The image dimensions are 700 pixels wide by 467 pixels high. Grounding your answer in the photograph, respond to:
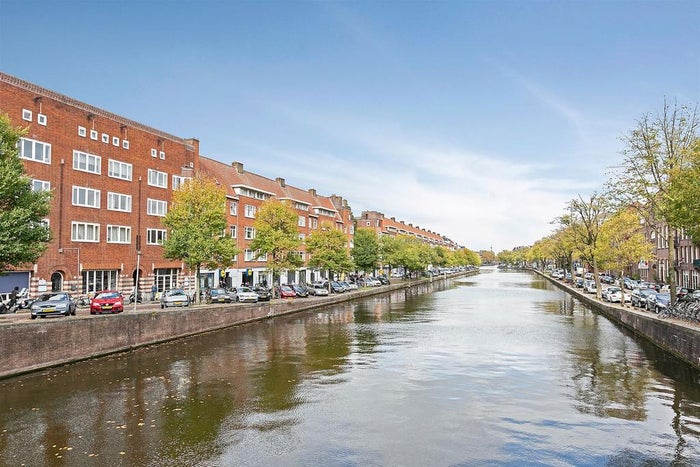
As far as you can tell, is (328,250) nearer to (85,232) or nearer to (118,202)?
(118,202)

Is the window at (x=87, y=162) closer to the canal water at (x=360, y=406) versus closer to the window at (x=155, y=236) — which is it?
the window at (x=155, y=236)

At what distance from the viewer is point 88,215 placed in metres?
48.7

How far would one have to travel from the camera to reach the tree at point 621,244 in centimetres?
6044

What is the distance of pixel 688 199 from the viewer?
86.2ft

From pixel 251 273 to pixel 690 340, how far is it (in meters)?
58.7

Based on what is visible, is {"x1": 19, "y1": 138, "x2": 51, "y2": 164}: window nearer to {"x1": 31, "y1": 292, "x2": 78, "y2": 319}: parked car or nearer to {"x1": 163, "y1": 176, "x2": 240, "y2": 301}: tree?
{"x1": 163, "y1": 176, "x2": 240, "y2": 301}: tree

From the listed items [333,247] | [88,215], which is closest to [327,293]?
[333,247]

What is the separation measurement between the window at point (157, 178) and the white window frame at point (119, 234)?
6.17 meters

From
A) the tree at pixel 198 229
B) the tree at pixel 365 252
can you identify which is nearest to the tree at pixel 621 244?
the tree at pixel 365 252

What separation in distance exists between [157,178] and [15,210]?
32101 mm

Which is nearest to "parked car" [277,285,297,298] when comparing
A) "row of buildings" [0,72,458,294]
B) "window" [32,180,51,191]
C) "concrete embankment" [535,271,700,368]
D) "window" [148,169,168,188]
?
"row of buildings" [0,72,458,294]

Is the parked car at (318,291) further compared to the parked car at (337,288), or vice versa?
the parked car at (337,288)

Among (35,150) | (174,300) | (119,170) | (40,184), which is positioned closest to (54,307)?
(174,300)

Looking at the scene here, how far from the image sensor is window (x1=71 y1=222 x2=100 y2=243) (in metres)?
47.1
